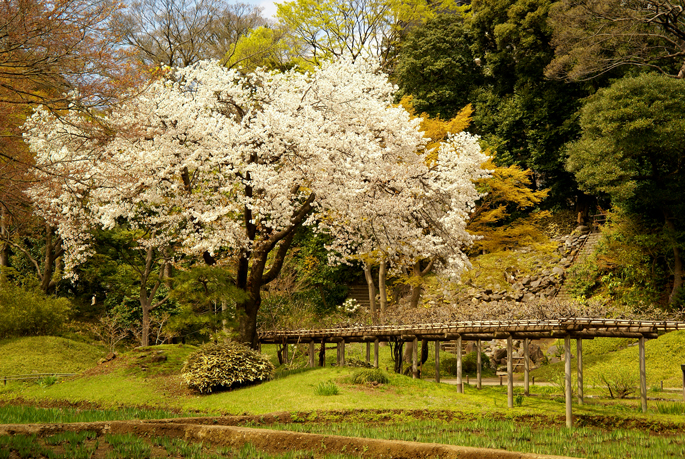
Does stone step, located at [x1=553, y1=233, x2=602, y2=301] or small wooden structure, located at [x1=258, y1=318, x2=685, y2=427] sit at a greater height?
stone step, located at [x1=553, y1=233, x2=602, y2=301]

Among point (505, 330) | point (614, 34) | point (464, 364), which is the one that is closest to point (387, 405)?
point (505, 330)

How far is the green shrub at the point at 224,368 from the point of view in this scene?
15017 millimetres

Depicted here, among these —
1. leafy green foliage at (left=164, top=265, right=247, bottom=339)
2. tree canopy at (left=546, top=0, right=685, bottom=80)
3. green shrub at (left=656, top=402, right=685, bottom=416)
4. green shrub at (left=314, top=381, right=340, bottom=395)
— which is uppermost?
tree canopy at (left=546, top=0, right=685, bottom=80)

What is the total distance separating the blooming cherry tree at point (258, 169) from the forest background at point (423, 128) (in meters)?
1.07

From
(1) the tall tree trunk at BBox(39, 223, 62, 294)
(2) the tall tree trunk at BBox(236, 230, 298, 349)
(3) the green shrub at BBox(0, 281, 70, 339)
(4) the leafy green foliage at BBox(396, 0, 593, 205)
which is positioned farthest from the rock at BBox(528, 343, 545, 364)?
(1) the tall tree trunk at BBox(39, 223, 62, 294)

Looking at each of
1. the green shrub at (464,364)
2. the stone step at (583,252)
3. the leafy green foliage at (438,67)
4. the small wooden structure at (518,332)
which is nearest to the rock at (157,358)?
the small wooden structure at (518,332)

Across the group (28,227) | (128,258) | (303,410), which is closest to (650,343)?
(303,410)

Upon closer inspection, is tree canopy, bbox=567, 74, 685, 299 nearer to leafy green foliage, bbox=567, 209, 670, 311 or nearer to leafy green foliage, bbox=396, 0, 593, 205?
leafy green foliage, bbox=567, 209, 670, 311

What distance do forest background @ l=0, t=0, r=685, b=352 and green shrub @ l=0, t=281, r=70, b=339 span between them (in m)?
0.06

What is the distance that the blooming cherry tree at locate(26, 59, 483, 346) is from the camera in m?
15.6

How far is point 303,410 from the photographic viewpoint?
12.4 m

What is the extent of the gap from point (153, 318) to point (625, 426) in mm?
17780

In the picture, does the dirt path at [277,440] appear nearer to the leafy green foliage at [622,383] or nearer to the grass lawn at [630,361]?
the leafy green foliage at [622,383]

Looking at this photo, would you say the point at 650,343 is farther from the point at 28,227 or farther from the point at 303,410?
the point at 28,227
